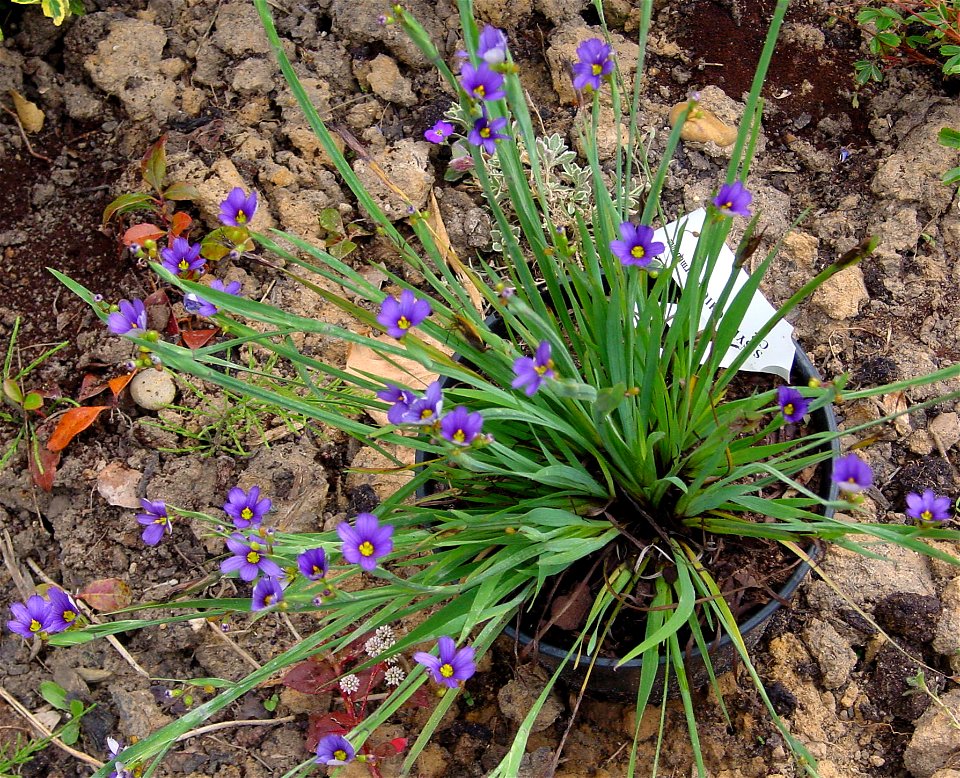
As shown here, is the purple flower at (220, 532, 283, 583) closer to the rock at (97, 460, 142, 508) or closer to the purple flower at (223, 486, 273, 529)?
the purple flower at (223, 486, 273, 529)

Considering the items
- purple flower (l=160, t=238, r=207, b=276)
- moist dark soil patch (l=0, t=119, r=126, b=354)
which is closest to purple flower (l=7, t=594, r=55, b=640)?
purple flower (l=160, t=238, r=207, b=276)

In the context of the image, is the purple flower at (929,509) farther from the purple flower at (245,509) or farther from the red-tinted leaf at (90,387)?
the red-tinted leaf at (90,387)

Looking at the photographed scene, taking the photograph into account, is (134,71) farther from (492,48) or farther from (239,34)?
(492,48)

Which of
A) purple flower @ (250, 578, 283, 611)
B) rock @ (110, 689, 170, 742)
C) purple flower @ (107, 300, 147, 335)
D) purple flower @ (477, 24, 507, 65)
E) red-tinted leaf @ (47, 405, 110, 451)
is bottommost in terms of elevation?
rock @ (110, 689, 170, 742)

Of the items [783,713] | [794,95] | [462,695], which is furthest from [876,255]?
[462,695]

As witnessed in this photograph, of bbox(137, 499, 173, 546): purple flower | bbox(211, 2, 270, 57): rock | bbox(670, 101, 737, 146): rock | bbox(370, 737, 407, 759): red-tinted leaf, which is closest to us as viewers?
bbox(137, 499, 173, 546): purple flower

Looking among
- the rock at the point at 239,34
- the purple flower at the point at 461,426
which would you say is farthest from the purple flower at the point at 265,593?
the rock at the point at 239,34

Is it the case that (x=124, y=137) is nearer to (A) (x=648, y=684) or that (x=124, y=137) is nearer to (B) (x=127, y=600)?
(B) (x=127, y=600)
